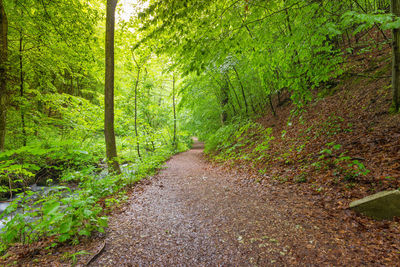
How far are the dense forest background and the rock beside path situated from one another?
19.4 inches

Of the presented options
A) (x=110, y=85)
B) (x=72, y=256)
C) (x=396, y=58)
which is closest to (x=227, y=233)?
(x=72, y=256)

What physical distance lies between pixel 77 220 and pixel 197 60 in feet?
11.9

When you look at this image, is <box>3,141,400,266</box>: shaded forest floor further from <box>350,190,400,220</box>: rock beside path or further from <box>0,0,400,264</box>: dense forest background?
<box>0,0,400,264</box>: dense forest background

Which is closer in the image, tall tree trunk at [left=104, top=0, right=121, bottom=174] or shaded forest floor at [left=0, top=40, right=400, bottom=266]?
shaded forest floor at [left=0, top=40, right=400, bottom=266]

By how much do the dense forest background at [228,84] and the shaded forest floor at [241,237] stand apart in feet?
1.66

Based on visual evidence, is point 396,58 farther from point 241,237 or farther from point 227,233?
point 227,233

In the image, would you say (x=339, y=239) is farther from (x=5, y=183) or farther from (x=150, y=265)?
(x=5, y=183)

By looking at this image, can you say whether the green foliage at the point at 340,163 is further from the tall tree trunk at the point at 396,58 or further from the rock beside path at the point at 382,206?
the tall tree trunk at the point at 396,58

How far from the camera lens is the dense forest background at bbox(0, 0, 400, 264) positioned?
313cm

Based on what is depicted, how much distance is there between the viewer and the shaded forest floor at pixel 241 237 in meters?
2.18

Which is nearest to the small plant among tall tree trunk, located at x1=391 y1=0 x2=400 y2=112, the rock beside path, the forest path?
the forest path

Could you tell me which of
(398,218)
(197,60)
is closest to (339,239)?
(398,218)

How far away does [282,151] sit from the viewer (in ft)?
20.5

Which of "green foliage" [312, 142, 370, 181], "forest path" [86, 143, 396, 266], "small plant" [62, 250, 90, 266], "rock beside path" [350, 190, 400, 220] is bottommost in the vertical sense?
"forest path" [86, 143, 396, 266]
